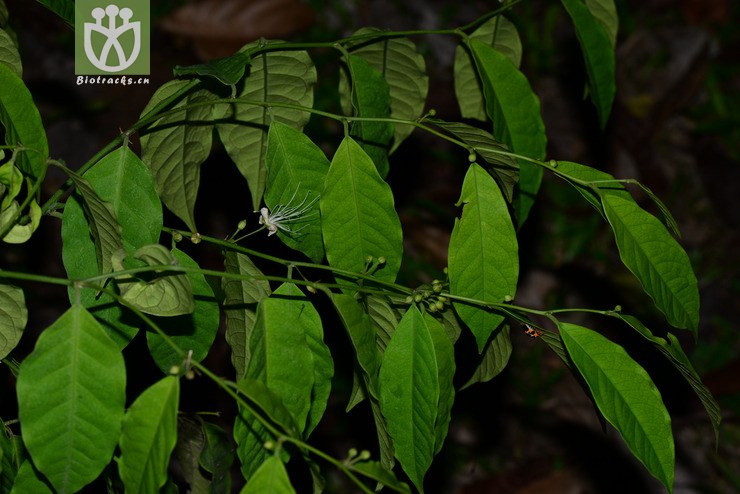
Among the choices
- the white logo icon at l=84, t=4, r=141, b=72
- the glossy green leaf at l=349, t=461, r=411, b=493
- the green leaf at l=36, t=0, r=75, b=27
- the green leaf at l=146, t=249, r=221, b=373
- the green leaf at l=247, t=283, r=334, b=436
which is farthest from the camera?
the white logo icon at l=84, t=4, r=141, b=72

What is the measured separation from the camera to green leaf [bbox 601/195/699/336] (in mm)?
834

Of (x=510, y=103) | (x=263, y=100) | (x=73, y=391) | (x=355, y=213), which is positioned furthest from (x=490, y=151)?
(x=73, y=391)

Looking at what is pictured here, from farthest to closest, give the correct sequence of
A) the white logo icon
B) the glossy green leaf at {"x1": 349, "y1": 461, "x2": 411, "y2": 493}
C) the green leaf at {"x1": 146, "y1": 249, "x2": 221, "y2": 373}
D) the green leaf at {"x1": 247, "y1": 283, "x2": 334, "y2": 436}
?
the white logo icon, the green leaf at {"x1": 146, "y1": 249, "x2": 221, "y2": 373}, the green leaf at {"x1": 247, "y1": 283, "x2": 334, "y2": 436}, the glossy green leaf at {"x1": 349, "y1": 461, "x2": 411, "y2": 493}

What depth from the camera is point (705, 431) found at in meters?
2.40

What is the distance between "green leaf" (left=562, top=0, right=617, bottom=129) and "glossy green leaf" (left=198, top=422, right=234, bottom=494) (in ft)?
2.07

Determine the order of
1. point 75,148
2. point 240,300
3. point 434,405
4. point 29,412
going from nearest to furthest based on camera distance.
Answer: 1. point 29,412
2. point 434,405
3. point 240,300
4. point 75,148

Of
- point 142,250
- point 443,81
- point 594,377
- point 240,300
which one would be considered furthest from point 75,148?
point 594,377

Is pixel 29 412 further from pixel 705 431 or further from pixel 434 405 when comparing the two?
pixel 705 431

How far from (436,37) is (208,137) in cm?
205

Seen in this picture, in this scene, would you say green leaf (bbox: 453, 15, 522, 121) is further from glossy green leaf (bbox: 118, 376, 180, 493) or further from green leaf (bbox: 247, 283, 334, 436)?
glossy green leaf (bbox: 118, 376, 180, 493)

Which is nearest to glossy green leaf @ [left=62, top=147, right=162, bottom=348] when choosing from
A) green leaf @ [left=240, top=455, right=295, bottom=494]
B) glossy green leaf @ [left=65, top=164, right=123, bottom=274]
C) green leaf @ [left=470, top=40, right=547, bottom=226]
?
glossy green leaf @ [left=65, top=164, right=123, bottom=274]

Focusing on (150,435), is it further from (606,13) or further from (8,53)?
(606,13)

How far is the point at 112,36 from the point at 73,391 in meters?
0.61

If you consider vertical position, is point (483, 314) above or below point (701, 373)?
above
